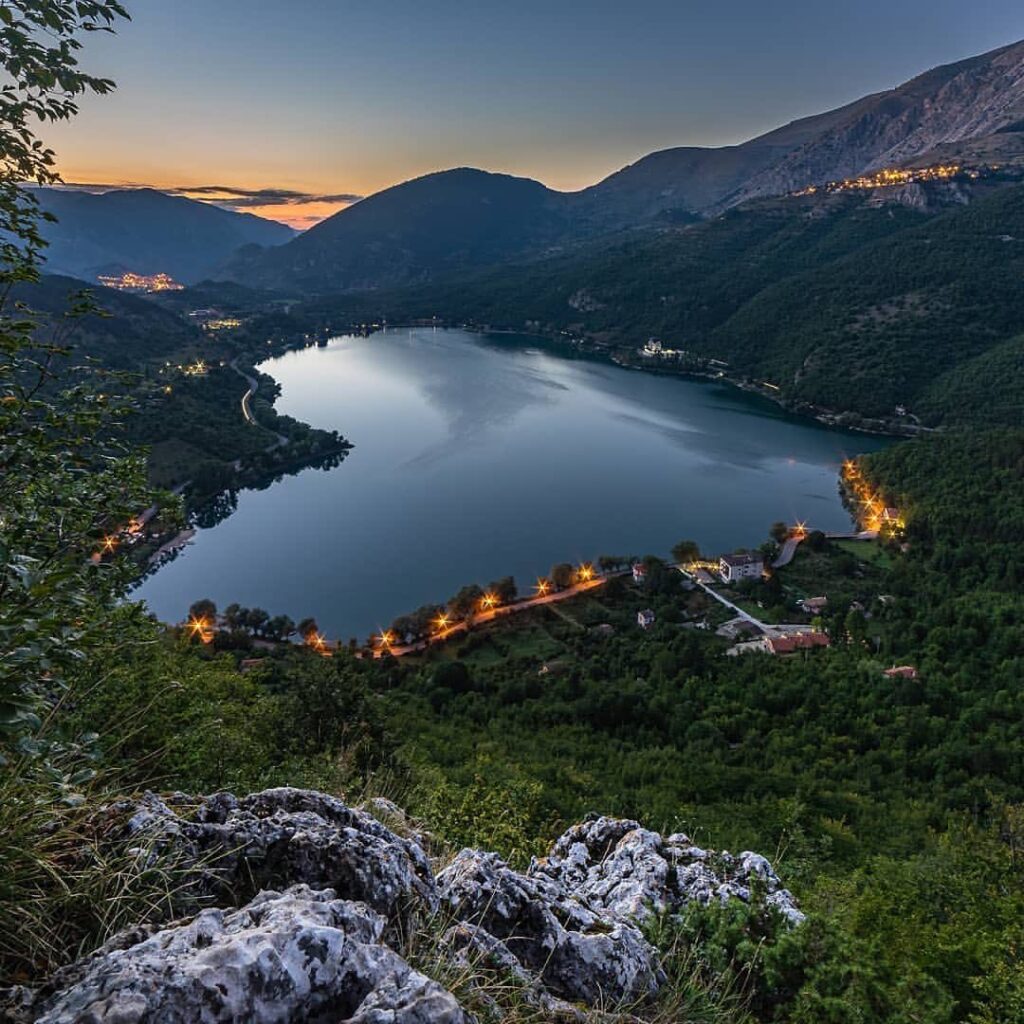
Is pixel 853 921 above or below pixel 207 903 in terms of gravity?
below

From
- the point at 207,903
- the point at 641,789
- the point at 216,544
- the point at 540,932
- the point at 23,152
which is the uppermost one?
the point at 23,152

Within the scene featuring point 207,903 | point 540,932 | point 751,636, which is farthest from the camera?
point 751,636

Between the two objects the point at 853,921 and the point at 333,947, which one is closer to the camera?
the point at 333,947

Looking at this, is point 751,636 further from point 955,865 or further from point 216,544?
point 216,544

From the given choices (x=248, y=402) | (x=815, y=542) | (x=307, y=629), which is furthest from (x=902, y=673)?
(x=248, y=402)

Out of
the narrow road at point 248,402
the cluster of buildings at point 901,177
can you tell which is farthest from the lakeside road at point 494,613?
the cluster of buildings at point 901,177

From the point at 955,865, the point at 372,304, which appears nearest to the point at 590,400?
the point at 955,865
